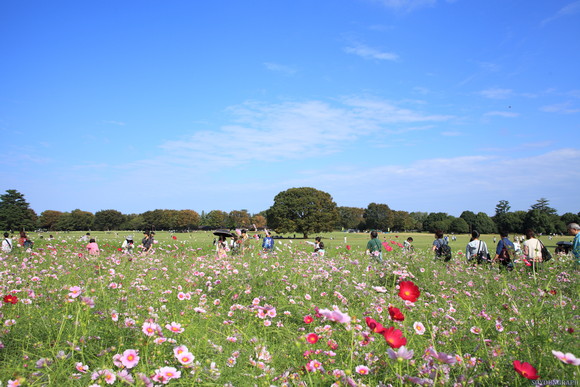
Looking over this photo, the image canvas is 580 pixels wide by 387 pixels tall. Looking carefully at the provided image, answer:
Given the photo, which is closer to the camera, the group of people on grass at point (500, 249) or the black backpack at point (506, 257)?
the group of people on grass at point (500, 249)

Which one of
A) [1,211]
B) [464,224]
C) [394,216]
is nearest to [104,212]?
[1,211]

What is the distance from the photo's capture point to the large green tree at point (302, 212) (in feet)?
204

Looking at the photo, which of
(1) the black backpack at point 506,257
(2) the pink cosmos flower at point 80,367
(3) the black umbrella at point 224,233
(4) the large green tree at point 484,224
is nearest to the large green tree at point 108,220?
→ (4) the large green tree at point 484,224

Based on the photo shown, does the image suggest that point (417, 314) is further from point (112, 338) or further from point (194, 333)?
point (112, 338)

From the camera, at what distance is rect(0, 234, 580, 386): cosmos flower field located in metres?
2.11

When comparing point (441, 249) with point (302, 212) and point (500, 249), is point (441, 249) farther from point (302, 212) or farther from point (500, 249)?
point (302, 212)

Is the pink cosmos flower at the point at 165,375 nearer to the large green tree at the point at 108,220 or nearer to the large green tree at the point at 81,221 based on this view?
the large green tree at the point at 108,220

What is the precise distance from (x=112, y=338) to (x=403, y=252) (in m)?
6.21

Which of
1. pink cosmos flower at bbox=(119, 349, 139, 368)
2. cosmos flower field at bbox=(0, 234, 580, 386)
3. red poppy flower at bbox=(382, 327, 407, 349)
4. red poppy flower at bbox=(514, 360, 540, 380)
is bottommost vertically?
cosmos flower field at bbox=(0, 234, 580, 386)

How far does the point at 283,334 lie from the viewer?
406 centimetres

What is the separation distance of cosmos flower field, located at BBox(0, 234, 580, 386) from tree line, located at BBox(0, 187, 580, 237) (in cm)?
5443

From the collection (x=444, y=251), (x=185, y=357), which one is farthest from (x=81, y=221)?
(x=185, y=357)

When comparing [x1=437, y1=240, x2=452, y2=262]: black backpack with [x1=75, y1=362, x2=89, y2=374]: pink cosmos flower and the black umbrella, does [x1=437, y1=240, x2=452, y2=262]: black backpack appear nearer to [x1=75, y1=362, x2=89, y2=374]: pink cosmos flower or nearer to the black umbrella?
the black umbrella

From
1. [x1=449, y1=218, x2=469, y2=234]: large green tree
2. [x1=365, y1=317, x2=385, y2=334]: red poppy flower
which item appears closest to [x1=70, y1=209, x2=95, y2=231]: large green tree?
[x1=449, y1=218, x2=469, y2=234]: large green tree
